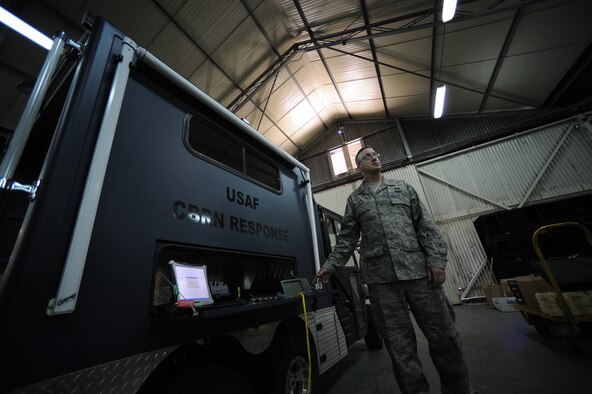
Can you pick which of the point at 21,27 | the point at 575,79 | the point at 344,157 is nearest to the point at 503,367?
the point at 21,27

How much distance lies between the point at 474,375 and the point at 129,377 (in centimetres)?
326

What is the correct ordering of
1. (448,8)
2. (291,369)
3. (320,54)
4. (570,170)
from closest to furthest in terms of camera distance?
(291,369) < (448,8) < (570,170) < (320,54)

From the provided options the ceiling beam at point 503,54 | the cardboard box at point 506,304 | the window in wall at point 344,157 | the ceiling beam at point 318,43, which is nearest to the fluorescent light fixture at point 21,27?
the ceiling beam at point 318,43

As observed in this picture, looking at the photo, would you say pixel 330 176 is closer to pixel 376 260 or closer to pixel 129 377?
pixel 376 260

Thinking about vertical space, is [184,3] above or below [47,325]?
above

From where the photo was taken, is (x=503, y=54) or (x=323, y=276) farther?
(x=503, y=54)

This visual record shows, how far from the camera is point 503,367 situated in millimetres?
2621

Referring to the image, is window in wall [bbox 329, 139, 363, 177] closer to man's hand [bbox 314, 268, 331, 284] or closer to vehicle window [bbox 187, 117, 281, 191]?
vehicle window [bbox 187, 117, 281, 191]

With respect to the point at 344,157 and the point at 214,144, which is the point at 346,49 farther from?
the point at 214,144

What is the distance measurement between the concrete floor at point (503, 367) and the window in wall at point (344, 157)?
8.47m

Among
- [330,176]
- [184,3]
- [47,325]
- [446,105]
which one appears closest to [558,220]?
[446,105]

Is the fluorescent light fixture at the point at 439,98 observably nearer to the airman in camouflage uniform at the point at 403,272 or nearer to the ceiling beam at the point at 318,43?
the ceiling beam at the point at 318,43

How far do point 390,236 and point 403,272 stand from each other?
11.5 inches

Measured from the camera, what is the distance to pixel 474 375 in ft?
Answer: 8.32
